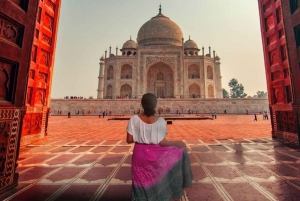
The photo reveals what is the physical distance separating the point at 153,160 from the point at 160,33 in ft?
103

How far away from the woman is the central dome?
98.2 feet

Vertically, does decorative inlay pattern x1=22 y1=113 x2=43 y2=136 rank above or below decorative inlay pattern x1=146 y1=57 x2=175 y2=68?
below

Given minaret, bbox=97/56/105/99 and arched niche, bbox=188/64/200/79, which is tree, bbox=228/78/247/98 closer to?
arched niche, bbox=188/64/200/79

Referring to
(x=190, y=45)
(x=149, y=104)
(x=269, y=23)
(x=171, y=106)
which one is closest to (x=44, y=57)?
(x=149, y=104)

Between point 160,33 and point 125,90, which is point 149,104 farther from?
point 160,33

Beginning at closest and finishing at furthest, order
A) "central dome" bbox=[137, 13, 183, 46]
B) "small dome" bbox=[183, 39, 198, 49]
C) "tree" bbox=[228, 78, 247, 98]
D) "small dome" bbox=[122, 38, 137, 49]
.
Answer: "central dome" bbox=[137, 13, 183, 46] < "small dome" bbox=[122, 38, 137, 49] < "small dome" bbox=[183, 39, 198, 49] < "tree" bbox=[228, 78, 247, 98]

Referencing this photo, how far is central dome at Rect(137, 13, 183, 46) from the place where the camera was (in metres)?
29.9

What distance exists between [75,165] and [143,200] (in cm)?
185

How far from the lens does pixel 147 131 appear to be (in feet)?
4.58

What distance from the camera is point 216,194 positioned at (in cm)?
177

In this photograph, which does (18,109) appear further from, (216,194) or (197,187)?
(216,194)

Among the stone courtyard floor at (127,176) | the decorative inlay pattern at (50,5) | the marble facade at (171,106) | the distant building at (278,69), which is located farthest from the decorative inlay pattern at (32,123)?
the marble facade at (171,106)

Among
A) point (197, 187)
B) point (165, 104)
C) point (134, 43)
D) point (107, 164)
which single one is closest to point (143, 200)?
point (197, 187)

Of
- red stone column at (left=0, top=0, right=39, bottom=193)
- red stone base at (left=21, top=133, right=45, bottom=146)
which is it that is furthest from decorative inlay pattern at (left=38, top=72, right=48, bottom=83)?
red stone column at (left=0, top=0, right=39, bottom=193)
